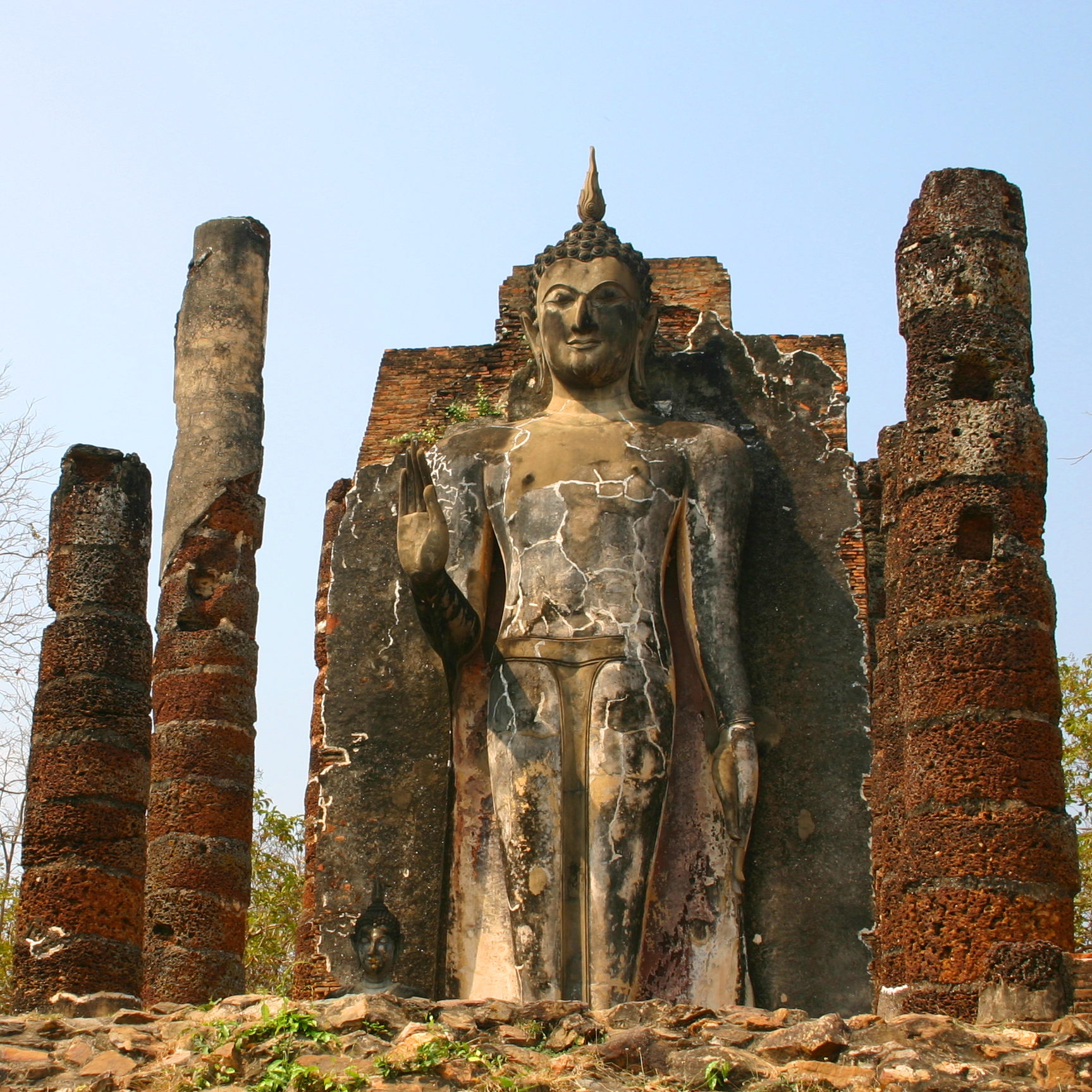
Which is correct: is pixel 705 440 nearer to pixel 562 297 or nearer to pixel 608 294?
pixel 608 294

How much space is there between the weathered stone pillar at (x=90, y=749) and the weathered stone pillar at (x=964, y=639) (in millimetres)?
3389

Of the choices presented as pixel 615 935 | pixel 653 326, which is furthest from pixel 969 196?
pixel 615 935

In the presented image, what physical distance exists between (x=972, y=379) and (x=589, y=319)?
1679mm

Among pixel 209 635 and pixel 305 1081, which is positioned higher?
pixel 209 635

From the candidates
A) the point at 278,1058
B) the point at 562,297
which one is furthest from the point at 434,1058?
the point at 562,297

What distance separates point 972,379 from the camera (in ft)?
24.1

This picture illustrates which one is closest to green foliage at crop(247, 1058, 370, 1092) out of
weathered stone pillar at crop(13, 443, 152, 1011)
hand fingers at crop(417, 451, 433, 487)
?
hand fingers at crop(417, 451, 433, 487)

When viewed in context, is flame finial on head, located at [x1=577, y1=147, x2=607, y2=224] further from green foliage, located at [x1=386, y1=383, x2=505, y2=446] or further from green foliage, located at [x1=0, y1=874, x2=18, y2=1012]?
green foliage, located at [x1=0, y1=874, x2=18, y2=1012]

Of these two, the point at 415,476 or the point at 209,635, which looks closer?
the point at 415,476

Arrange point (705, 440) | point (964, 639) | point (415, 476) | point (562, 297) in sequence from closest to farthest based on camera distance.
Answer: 1. point (964, 639)
2. point (415, 476)
3. point (705, 440)
4. point (562, 297)

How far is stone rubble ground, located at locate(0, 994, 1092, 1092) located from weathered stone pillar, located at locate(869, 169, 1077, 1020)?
608 mm

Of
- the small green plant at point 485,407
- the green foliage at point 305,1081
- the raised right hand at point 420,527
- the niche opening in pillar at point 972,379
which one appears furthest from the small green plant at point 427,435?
the green foliage at point 305,1081

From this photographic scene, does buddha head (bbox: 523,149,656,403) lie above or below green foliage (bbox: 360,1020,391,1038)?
above

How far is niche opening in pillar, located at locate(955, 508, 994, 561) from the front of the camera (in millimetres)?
7094
